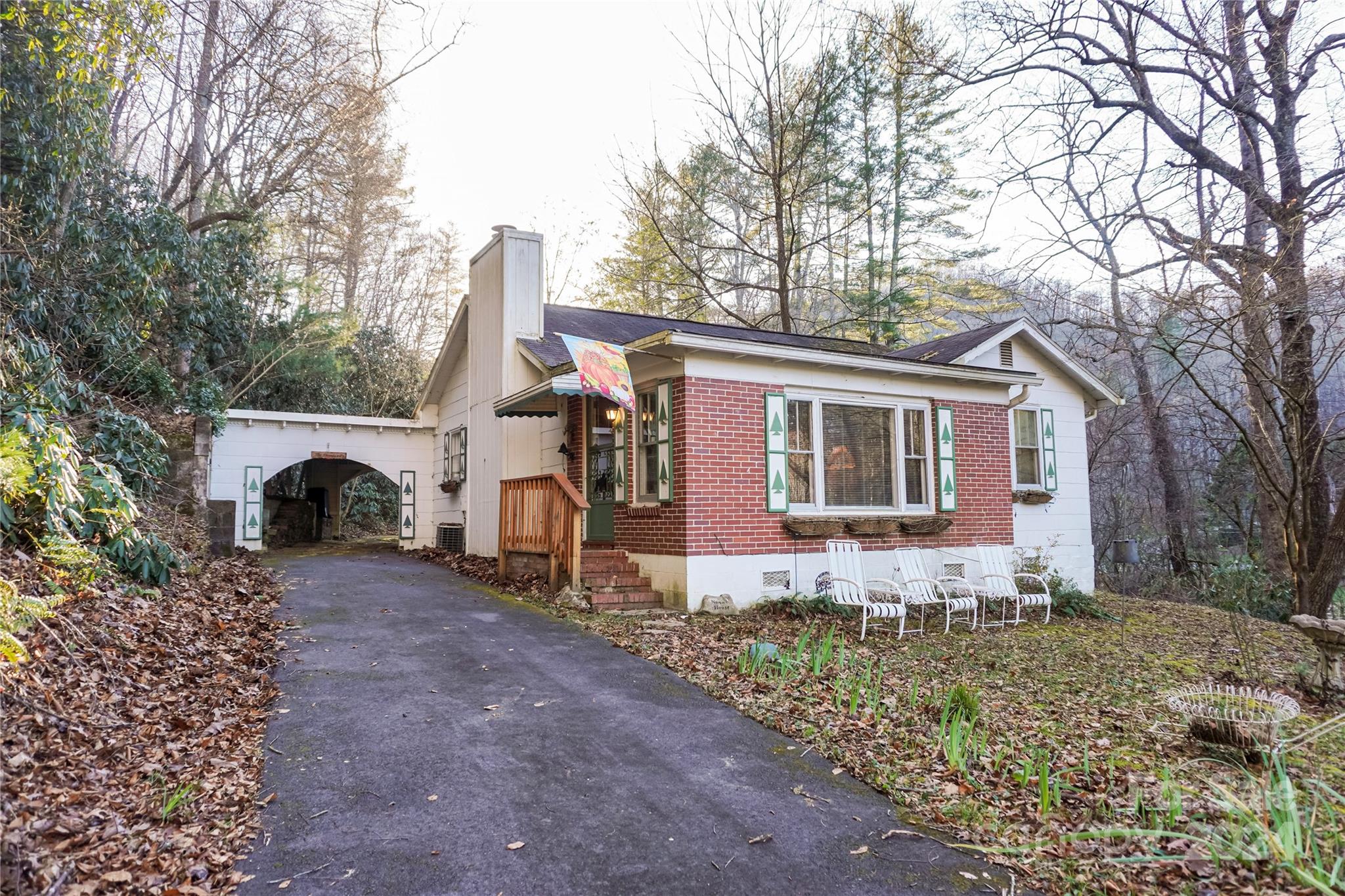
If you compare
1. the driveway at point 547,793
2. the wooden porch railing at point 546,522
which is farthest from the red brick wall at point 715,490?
the driveway at point 547,793

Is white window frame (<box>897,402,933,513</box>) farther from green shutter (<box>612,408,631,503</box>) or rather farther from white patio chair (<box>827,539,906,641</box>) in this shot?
green shutter (<box>612,408,631,503</box>)

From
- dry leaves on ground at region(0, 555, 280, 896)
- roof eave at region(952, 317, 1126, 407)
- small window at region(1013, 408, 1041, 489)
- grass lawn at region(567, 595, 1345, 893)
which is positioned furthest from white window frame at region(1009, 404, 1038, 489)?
dry leaves on ground at region(0, 555, 280, 896)

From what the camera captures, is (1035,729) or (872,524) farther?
(872,524)

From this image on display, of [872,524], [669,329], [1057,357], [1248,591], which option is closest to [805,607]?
[872,524]

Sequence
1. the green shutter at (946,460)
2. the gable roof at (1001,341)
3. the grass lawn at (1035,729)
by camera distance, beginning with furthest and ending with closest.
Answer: the gable roof at (1001,341)
the green shutter at (946,460)
the grass lawn at (1035,729)

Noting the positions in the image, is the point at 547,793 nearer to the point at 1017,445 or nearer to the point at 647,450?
the point at 647,450

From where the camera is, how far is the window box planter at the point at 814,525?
8203 millimetres

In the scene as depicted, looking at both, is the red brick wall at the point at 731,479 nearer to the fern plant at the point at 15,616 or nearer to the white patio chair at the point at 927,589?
the white patio chair at the point at 927,589

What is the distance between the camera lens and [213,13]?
8.96 meters

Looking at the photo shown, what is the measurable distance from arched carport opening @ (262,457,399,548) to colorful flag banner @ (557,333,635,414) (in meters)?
8.85

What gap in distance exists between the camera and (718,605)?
7.64 metres

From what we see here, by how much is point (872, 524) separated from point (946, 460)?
1578 millimetres

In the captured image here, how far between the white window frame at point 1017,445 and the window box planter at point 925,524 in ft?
6.60

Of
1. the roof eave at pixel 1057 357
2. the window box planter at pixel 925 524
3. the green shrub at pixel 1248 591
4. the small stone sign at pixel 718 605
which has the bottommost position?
the green shrub at pixel 1248 591
